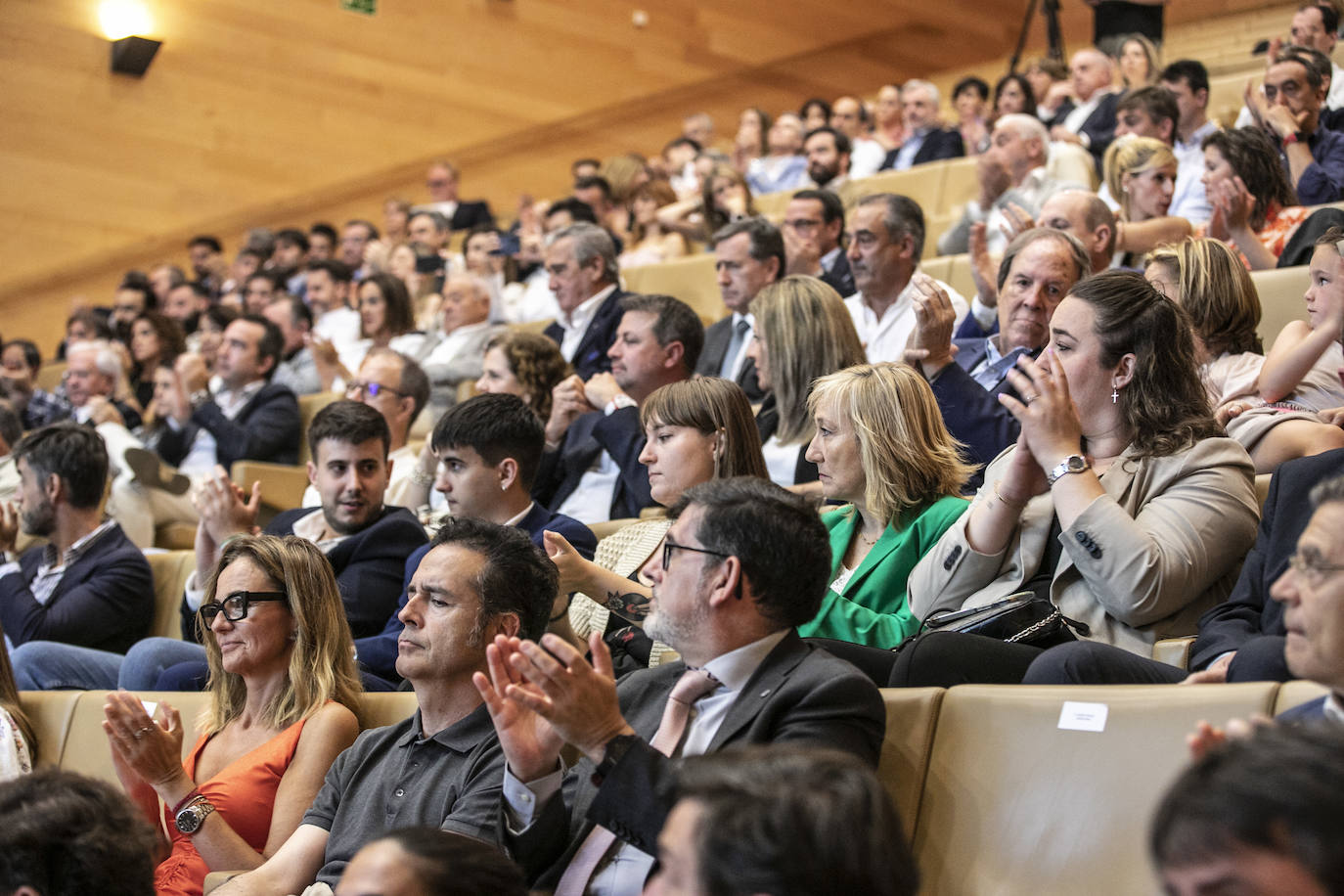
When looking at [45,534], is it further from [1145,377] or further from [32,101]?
[32,101]

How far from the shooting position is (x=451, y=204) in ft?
26.6

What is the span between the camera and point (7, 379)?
5.99 metres

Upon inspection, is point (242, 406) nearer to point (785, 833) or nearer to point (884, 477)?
point (884, 477)

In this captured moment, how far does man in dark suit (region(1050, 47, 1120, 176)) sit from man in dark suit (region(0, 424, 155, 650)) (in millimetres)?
3574

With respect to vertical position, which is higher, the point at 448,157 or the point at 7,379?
the point at 448,157

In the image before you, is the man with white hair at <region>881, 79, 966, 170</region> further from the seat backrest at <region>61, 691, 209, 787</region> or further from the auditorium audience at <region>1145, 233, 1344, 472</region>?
the seat backrest at <region>61, 691, 209, 787</region>

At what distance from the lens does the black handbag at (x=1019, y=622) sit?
1.93 metres

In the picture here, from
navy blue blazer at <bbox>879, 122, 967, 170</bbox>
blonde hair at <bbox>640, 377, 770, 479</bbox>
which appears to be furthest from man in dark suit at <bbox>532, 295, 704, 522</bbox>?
navy blue blazer at <bbox>879, 122, 967, 170</bbox>

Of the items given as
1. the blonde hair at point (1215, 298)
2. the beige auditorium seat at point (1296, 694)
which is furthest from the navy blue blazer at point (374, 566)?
the beige auditorium seat at point (1296, 694)

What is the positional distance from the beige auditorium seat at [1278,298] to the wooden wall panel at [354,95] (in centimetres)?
655

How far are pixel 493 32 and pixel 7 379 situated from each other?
430 cm

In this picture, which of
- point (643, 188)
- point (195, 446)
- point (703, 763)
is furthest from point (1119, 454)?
point (643, 188)

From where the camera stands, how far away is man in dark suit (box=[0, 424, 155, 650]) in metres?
3.16

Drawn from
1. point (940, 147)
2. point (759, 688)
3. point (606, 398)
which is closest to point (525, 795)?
point (759, 688)
